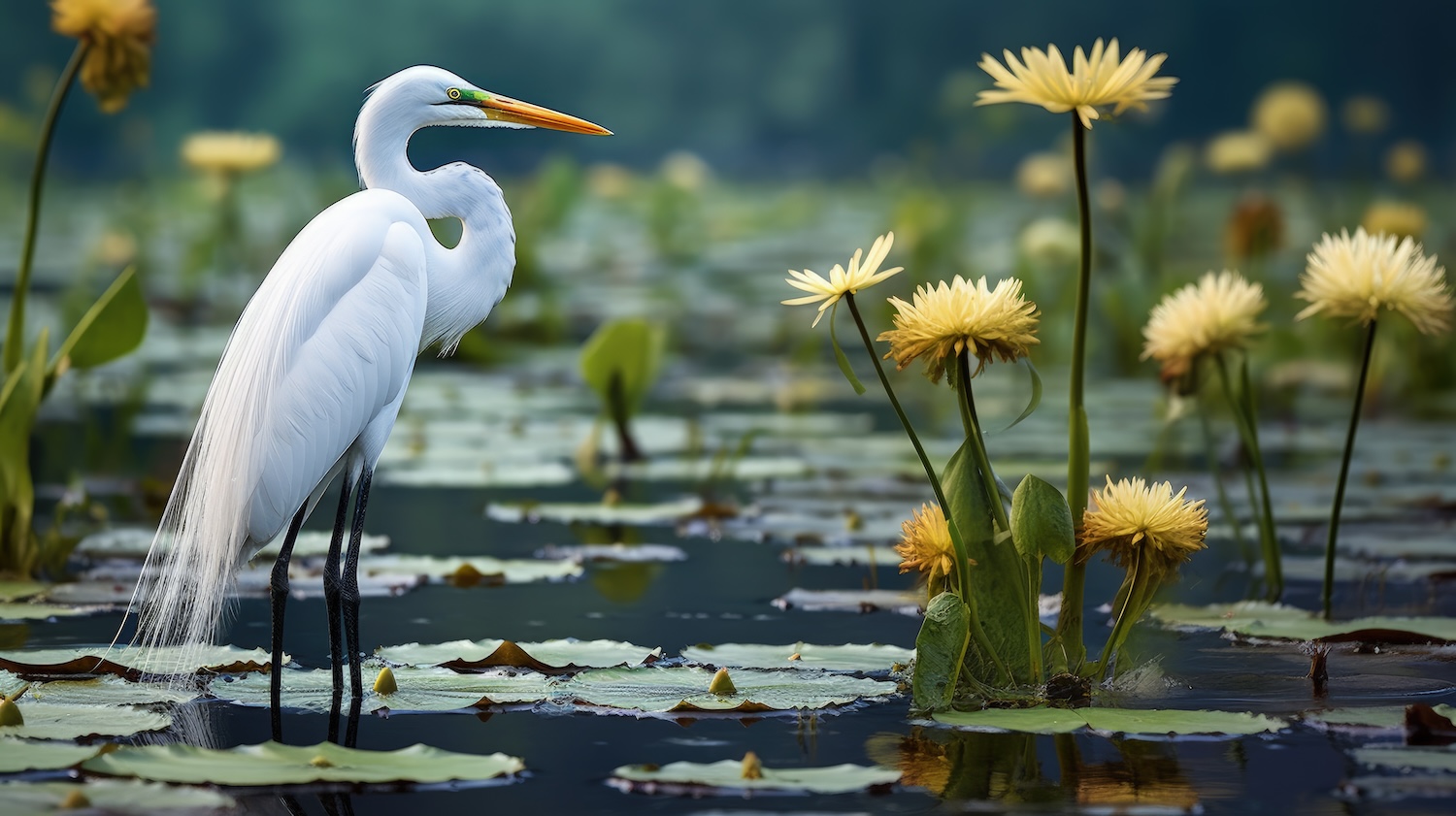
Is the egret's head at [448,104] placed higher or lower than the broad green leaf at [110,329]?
higher

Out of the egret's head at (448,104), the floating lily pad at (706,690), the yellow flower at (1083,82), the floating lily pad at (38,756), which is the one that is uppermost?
the egret's head at (448,104)

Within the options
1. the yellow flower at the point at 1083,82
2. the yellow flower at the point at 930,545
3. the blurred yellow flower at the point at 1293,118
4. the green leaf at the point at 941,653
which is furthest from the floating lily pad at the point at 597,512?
the blurred yellow flower at the point at 1293,118

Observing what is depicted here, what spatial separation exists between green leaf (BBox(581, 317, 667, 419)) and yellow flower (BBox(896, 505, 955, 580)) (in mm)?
2052

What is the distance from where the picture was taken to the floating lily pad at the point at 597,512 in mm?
3541

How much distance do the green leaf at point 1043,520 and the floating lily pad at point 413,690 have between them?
65 centimetres

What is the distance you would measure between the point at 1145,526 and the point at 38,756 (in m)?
1.30

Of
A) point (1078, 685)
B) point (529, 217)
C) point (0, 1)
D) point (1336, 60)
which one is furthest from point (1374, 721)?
point (0, 1)

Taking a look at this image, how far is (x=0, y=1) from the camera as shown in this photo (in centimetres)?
1412

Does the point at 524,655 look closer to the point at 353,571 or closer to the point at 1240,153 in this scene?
the point at 353,571

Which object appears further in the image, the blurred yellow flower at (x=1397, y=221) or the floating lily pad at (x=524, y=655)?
the blurred yellow flower at (x=1397, y=221)

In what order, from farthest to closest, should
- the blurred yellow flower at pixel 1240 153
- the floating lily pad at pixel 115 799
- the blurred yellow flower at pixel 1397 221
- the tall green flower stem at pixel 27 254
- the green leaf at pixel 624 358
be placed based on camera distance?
the blurred yellow flower at pixel 1240 153 < the blurred yellow flower at pixel 1397 221 < the green leaf at pixel 624 358 < the tall green flower stem at pixel 27 254 < the floating lily pad at pixel 115 799

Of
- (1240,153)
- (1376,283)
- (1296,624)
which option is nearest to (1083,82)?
(1376,283)

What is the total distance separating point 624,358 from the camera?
14.0ft

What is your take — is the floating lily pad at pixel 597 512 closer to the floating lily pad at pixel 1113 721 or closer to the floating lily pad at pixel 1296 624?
the floating lily pad at pixel 1296 624
